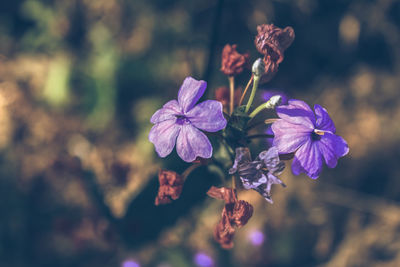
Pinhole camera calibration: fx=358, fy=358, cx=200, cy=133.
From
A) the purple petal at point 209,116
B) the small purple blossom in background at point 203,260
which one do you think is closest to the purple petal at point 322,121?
the purple petal at point 209,116

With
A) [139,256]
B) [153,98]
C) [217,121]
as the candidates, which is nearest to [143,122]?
[153,98]

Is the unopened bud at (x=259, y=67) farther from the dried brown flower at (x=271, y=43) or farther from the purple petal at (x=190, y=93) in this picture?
the purple petal at (x=190, y=93)

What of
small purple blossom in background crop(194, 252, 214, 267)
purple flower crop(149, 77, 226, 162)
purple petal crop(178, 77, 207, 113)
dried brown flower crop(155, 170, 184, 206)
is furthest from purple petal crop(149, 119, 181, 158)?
small purple blossom in background crop(194, 252, 214, 267)

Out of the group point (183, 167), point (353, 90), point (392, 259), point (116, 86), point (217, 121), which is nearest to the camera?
point (217, 121)

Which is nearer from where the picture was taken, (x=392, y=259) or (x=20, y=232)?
(x=20, y=232)

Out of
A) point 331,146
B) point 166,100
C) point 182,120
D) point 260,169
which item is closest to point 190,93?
point 182,120

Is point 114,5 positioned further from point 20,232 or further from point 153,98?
point 20,232

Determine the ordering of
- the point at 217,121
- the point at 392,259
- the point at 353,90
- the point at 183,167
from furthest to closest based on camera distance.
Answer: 1. the point at 353,90
2. the point at 392,259
3. the point at 183,167
4. the point at 217,121

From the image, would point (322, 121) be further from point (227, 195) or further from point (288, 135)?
point (227, 195)
